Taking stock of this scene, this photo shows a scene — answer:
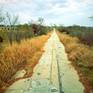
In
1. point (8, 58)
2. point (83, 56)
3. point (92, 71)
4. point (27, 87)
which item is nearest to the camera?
point (27, 87)

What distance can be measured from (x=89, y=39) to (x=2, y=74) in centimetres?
1704

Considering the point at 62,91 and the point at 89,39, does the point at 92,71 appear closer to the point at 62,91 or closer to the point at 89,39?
the point at 62,91

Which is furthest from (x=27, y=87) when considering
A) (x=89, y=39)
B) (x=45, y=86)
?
(x=89, y=39)

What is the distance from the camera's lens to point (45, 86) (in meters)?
9.38

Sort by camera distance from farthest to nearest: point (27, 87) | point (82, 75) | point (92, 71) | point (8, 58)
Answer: point (8, 58) < point (92, 71) < point (82, 75) < point (27, 87)

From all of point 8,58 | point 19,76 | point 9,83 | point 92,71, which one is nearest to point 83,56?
point 92,71

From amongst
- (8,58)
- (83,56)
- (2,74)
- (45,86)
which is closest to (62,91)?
(45,86)

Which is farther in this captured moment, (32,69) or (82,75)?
(32,69)

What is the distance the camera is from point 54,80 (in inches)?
409

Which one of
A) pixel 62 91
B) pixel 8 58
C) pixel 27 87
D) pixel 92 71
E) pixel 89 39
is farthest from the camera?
pixel 89 39

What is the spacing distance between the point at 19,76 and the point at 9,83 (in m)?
1.36

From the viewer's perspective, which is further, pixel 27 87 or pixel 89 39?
pixel 89 39

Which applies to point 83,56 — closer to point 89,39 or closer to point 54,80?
point 54,80

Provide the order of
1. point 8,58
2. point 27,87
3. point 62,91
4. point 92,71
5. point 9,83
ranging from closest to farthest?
1. point 62,91
2. point 27,87
3. point 9,83
4. point 92,71
5. point 8,58
